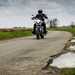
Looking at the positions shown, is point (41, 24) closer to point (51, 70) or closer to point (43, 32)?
point (43, 32)

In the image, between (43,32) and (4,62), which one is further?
(43,32)

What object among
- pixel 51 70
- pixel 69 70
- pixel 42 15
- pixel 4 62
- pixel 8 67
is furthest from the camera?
pixel 42 15

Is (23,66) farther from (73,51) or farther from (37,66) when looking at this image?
(73,51)

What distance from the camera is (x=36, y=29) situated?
34.8 metres

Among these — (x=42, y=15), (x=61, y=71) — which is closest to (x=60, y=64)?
(x=61, y=71)

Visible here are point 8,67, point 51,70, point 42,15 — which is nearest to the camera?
point 51,70

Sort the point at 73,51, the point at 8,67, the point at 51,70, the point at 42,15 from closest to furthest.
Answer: the point at 51,70
the point at 8,67
the point at 73,51
the point at 42,15

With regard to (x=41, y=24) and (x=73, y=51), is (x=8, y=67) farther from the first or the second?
(x=41, y=24)

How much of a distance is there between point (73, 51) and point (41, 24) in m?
21.4

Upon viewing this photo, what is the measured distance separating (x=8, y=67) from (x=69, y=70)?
264 cm

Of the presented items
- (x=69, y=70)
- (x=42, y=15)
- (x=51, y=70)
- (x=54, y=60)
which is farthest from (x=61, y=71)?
(x=42, y=15)

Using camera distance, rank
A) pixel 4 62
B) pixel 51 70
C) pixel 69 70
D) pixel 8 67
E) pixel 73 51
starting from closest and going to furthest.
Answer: pixel 69 70 → pixel 51 70 → pixel 8 67 → pixel 4 62 → pixel 73 51

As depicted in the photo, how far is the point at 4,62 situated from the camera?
41.1 ft

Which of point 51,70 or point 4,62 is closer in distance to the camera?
point 51,70
